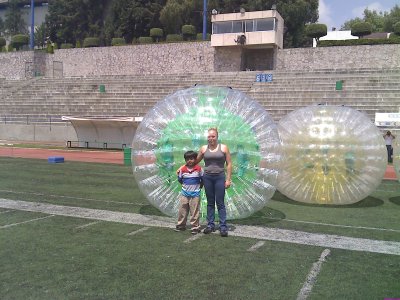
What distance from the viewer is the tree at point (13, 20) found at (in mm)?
77125

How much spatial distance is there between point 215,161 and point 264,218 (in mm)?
2038

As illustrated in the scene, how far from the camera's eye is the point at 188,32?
156 ft

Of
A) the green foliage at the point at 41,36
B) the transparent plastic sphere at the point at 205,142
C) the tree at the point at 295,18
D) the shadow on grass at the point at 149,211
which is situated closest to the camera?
the transparent plastic sphere at the point at 205,142

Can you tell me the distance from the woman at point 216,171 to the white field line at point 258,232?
51cm

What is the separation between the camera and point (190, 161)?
6789mm

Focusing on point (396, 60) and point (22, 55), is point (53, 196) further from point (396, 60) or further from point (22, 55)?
point (22, 55)

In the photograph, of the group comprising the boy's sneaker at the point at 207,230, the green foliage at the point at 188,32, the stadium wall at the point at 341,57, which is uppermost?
the green foliage at the point at 188,32

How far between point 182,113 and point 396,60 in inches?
1245

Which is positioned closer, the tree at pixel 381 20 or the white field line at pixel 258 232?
the white field line at pixel 258 232

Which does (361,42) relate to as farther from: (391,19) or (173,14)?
(391,19)

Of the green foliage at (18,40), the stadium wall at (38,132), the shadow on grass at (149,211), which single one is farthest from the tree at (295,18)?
the shadow on grass at (149,211)

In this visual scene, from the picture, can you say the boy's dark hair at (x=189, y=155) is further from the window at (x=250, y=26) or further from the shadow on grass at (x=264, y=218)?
the window at (x=250, y=26)

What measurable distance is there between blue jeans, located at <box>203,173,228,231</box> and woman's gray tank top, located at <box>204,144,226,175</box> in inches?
3.0

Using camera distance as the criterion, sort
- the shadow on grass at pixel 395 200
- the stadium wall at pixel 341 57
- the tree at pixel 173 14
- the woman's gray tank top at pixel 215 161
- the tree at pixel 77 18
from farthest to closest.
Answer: the tree at pixel 77 18, the tree at pixel 173 14, the stadium wall at pixel 341 57, the shadow on grass at pixel 395 200, the woman's gray tank top at pixel 215 161
